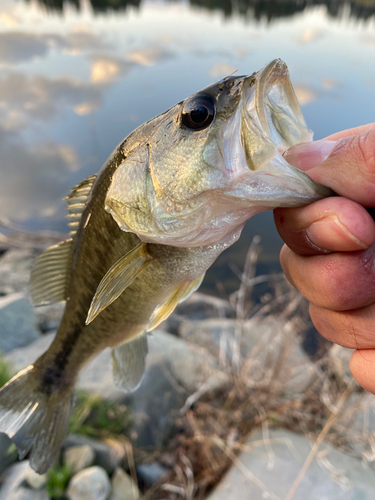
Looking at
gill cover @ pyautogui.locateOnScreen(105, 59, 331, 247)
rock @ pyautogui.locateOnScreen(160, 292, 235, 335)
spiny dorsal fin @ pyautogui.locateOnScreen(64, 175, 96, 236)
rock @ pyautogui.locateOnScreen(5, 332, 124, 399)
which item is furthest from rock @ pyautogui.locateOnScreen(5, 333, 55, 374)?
gill cover @ pyautogui.locateOnScreen(105, 59, 331, 247)

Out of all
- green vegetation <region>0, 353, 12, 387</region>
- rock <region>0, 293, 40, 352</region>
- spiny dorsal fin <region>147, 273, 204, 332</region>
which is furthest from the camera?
rock <region>0, 293, 40, 352</region>

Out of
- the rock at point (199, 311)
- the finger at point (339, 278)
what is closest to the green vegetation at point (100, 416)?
the rock at point (199, 311)

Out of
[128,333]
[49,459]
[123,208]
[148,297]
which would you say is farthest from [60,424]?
[123,208]

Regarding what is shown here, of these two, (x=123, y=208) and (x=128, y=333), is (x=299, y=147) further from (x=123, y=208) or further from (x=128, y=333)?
(x=128, y=333)

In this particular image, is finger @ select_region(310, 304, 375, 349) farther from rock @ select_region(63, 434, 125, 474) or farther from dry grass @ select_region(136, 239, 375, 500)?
rock @ select_region(63, 434, 125, 474)

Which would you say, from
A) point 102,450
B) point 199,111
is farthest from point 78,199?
point 102,450

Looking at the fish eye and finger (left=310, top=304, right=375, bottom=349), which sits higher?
the fish eye

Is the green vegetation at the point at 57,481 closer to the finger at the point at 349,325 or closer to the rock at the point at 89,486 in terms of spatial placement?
the rock at the point at 89,486

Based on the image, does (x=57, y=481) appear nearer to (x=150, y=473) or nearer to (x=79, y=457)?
(x=79, y=457)

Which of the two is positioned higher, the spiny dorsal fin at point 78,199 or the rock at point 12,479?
the spiny dorsal fin at point 78,199
